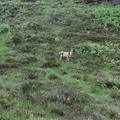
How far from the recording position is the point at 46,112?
539 inches

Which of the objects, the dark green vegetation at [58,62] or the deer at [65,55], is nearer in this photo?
the dark green vegetation at [58,62]

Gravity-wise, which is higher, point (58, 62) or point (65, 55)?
point (65, 55)

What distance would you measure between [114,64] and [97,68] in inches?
61.1

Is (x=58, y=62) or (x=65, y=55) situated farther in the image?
(x=65, y=55)

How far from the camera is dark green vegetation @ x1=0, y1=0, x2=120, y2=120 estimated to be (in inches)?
581

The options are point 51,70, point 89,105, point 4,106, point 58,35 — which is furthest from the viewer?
point 58,35

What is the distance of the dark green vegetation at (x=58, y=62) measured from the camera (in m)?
14.8

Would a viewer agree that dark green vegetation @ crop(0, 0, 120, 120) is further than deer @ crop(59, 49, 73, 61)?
No

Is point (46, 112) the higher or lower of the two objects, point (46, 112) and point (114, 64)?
the higher

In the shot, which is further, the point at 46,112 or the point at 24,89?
the point at 24,89

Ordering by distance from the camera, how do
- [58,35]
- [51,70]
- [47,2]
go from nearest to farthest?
[51,70]
[58,35]
[47,2]

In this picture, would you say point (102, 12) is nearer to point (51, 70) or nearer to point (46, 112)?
point (51, 70)

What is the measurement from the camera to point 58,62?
2522 centimetres

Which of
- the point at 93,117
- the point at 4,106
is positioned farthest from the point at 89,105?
the point at 4,106
